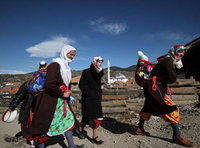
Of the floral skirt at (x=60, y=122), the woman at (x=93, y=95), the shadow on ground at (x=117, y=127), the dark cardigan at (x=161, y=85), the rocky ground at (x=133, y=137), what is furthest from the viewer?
the shadow on ground at (x=117, y=127)

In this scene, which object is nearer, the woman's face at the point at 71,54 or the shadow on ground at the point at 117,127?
the woman's face at the point at 71,54

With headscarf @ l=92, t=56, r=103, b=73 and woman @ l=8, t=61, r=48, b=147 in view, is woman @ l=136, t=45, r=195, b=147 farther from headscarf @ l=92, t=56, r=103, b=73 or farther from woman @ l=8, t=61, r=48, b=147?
woman @ l=8, t=61, r=48, b=147

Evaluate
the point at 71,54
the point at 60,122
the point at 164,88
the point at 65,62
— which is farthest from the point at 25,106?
the point at 164,88

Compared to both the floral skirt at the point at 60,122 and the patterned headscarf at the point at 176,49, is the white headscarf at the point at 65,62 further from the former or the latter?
the patterned headscarf at the point at 176,49

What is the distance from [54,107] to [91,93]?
3.55 feet

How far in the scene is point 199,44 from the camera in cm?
530

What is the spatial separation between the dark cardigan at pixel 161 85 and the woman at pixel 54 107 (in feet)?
5.08

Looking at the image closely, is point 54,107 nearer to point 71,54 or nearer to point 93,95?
point 71,54

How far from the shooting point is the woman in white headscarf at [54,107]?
1.75 metres

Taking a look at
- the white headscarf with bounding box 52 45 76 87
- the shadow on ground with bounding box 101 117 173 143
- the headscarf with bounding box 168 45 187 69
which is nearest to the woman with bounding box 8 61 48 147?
the white headscarf with bounding box 52 45 76 87

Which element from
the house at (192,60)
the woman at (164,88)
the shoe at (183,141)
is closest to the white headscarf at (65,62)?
the woman at (164,88)

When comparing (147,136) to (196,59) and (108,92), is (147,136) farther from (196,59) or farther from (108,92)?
(196,59)

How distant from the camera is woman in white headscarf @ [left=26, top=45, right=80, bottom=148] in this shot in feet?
5.74

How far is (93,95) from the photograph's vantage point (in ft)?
9.20
